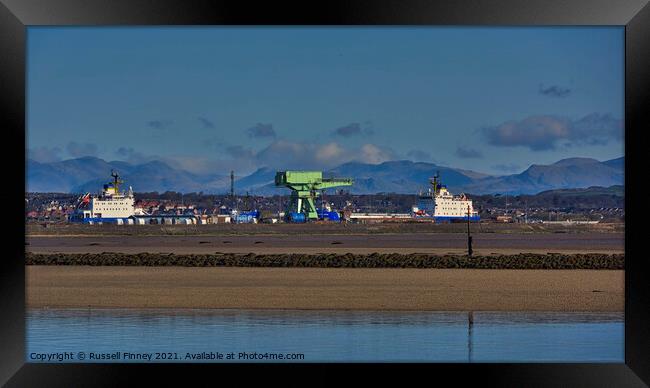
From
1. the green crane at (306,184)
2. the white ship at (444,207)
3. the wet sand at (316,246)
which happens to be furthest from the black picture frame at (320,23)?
the white ship at (444,207)

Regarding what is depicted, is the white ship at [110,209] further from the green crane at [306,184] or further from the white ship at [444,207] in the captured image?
the white ship at [444,207]

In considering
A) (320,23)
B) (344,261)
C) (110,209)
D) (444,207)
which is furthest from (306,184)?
(320,23)

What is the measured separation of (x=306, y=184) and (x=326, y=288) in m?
88.9

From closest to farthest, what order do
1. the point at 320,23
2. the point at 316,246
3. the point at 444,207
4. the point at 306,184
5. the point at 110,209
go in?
the point at 320,23
the point at 316,246
the point at 110,209
the point at 306,184
the point at 444,207

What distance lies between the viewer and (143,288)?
92.5 ft

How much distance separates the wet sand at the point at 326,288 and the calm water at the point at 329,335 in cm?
169

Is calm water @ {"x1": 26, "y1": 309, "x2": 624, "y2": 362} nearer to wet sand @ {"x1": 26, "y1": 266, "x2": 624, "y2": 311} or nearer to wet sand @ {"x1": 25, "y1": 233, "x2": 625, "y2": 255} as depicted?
wet sand @ {"x1": 26, "y1": 266, "x2": 624, "y2": 311}

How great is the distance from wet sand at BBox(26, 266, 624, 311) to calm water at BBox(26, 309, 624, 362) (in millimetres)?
1689

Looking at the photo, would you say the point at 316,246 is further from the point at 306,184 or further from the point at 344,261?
the point at 306,184

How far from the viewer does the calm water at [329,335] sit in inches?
647

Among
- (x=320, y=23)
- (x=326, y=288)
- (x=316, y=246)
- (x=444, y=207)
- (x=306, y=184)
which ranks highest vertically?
(x=320, y=23)

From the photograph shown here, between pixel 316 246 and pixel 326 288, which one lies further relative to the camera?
pixel 316 246

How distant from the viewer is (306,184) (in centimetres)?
11719

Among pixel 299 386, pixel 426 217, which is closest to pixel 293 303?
pixel 299 386
